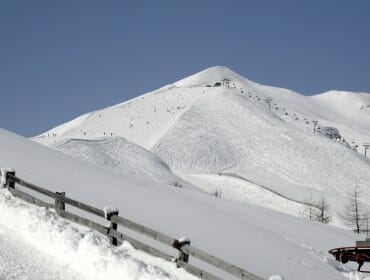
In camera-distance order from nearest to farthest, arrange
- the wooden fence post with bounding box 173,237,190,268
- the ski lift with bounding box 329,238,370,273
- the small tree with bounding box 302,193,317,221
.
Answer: the wooden fence post with bounding box 173,237,190,268, the ski lift with bounding box 329,238,370,273, the small tree with bounding box 302,193,317,221

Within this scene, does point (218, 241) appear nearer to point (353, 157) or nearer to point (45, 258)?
point (45, 258)

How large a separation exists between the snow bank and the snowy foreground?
21 mm

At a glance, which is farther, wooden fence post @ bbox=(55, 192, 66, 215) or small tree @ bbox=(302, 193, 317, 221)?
small tree @ bbox=(302, 193, 317, 221)

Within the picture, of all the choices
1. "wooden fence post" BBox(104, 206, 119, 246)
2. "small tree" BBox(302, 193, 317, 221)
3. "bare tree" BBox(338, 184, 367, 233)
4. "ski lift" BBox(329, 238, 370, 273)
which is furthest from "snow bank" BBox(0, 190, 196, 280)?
"small tree" BBox(302, 193, 317, 221)

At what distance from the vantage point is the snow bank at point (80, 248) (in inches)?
448

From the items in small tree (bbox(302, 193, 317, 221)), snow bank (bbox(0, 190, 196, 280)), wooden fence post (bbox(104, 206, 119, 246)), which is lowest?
snow bank (bbox(0, 190, 196, 280))

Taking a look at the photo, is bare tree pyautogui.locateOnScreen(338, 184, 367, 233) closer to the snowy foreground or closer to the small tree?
the small tree

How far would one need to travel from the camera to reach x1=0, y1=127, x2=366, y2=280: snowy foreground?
12188mm

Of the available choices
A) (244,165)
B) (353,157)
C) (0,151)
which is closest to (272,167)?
(244,165)

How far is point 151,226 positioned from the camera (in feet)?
60.5

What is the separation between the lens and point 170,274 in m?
11.4

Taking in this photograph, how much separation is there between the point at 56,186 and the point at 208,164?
97501 mm

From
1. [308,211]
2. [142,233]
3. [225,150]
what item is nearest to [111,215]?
[142,233]

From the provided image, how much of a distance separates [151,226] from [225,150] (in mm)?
109168
